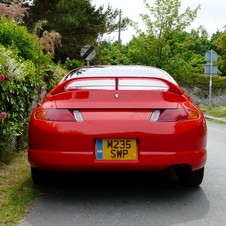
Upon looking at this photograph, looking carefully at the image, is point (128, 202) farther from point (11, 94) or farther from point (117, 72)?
point (11, 94)

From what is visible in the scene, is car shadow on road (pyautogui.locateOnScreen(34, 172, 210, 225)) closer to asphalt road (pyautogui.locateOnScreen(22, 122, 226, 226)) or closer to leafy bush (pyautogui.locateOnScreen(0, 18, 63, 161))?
asphalt road (pyautogui.locateOnScreen(22, 122, 226, 226))

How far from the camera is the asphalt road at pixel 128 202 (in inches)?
118

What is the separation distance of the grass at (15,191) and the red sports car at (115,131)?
0.36 m

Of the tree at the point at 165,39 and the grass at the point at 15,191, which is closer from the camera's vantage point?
the grass at the point at 15,191

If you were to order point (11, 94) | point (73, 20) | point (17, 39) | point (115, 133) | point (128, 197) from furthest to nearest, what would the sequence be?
point (73, 20) < point (17, 39) < point (11, 94) < point (128, 197) < point (115, 133)

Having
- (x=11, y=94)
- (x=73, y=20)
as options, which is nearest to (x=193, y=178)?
(x=11, y=94)

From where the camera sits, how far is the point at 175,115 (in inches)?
133

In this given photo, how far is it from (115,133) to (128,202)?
0.70 metres

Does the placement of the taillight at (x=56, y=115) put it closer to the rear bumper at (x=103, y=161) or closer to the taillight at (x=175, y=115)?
the rear bumper at (x=103, y=161)

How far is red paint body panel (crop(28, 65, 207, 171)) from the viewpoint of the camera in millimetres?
3266

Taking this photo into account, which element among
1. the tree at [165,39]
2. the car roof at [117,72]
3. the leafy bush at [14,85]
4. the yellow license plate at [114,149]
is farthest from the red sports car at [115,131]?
the tree at [165,39]

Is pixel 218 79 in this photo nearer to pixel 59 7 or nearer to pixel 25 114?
pixel 59 7

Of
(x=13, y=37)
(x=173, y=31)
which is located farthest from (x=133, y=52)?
(x=13, y=37)

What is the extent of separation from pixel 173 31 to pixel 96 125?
24175mm
